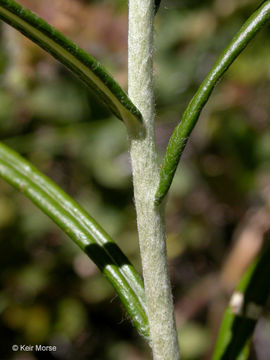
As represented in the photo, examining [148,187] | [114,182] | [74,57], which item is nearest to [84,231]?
[148,187]

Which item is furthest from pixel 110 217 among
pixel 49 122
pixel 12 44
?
pixel 12 44

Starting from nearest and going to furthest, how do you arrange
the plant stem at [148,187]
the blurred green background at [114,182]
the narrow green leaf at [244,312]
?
the plant stem at [148,187] → the narrow green leaf at [244,312] → the blurred green background at [114,182]

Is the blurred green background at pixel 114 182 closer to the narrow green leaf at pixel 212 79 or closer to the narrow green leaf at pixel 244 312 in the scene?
the narrow green leaf at pixel 244 312

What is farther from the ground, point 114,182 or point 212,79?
point 114,182

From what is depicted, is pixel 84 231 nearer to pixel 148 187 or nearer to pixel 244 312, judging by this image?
pixel 148 187

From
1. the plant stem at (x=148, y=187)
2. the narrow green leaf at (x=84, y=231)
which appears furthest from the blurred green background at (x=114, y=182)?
the plant stem at (x=148, y=187)

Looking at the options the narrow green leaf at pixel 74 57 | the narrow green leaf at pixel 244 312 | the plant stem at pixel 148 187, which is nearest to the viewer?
the narrow green leaf at pixel 74 57
